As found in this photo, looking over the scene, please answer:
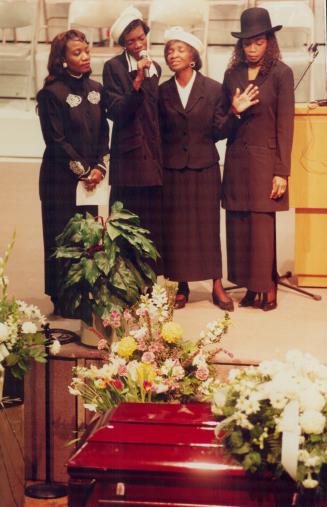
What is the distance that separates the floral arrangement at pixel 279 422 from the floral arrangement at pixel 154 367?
0.75 meters

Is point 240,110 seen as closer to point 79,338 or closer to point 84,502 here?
point 79,338

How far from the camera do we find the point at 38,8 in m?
5.91

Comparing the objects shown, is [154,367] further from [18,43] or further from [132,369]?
[18,43]

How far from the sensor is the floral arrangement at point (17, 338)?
3590 mm

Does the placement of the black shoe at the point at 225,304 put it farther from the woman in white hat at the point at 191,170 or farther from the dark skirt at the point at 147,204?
the dark skirt at the point at 147,204

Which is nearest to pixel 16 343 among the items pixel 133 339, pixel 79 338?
pixel 133 339

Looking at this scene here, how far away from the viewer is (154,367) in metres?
3.67

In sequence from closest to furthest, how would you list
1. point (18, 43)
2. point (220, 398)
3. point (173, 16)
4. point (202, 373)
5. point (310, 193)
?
1. point (220, 398)
2. point (202, 373)
3. point (310, 193)
4. point (173, 16)
5. point (18, 43)

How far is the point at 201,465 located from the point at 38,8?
12.1 ft

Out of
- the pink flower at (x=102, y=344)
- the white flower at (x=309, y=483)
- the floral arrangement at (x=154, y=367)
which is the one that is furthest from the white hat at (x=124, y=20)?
the white flower at (x=309, y=483)

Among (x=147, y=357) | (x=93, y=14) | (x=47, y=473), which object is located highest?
(x=93, y=14)

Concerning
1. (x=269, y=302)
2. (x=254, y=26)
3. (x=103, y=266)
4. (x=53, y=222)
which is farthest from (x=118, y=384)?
(x=254, y=26)

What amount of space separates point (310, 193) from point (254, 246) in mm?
531

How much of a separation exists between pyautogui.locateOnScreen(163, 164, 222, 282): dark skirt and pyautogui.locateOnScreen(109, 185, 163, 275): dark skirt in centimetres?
3
